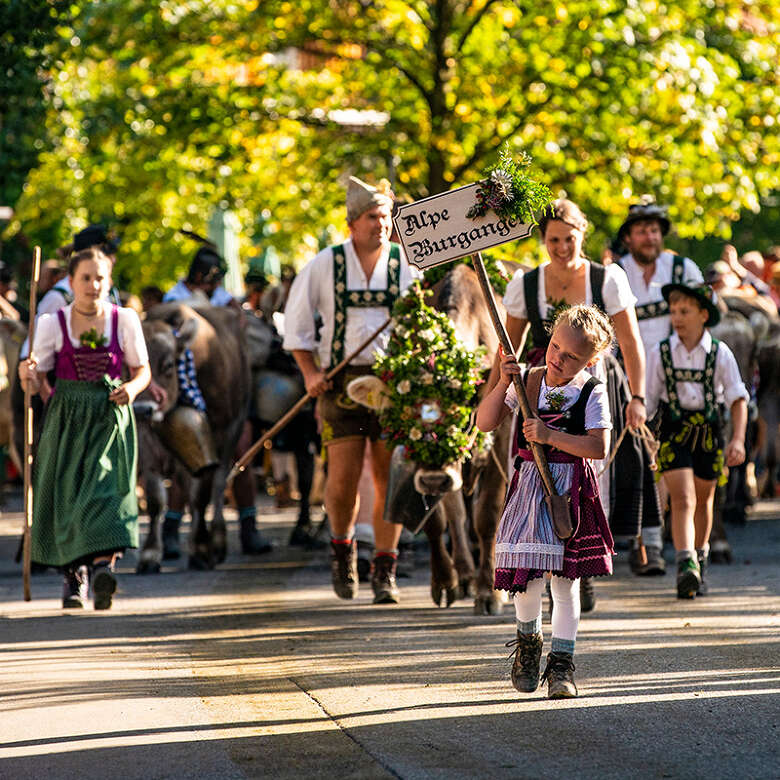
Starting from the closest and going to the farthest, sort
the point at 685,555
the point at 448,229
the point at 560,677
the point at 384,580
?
the point at 560,677
the point at 448,229
the point at 384,580
the point at 685,555

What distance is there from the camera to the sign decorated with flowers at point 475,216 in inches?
326

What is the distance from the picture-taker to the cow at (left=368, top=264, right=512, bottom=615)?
10078mm

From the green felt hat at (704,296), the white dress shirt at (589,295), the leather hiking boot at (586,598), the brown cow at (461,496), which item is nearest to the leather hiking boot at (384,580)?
the brown cow at (461,496)

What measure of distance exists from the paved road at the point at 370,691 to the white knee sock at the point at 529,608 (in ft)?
0.85

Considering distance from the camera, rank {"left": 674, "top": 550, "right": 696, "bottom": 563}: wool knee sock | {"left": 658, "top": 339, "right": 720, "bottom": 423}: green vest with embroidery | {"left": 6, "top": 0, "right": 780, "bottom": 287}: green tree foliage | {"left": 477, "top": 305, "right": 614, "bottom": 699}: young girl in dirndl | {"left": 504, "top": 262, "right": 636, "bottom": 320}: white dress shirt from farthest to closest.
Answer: {"left": 6, "top": 0, "right": 780, "bottom": 287}: green tree foliage → {"left": 658, "top": 339, "right": 720, "bottom": 423}: green vest with embroidery → {"left": 674, "top": 550, "right": 696, "bottom": 563}: wool knee sock → {"left": 504, "top": 262, "right": 636, "bottom": 320}: white dress shirt → {"left": 477, "top": 305, "right": 614, "bottom": 699}: young girl in dirndl

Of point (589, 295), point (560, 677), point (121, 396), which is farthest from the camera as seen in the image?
point (121, 396)

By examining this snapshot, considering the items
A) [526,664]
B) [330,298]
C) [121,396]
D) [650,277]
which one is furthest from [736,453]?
[526,664]

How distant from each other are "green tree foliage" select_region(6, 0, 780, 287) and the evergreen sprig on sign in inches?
336

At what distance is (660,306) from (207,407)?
3.72 meters

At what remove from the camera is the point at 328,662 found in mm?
8523

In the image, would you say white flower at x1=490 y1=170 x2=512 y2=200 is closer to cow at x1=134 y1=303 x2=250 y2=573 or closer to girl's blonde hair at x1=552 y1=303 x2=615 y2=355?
girl's blonde hair at x1=552 y1=303 x2=615 y2=355

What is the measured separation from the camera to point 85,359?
10.8m

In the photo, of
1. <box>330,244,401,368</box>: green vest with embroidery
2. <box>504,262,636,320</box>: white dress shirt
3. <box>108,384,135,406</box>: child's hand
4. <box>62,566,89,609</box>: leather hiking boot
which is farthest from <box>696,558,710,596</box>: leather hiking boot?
<box>62,566,89,609</box>: leather hiking boot

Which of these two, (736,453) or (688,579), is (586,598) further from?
(736,453)
